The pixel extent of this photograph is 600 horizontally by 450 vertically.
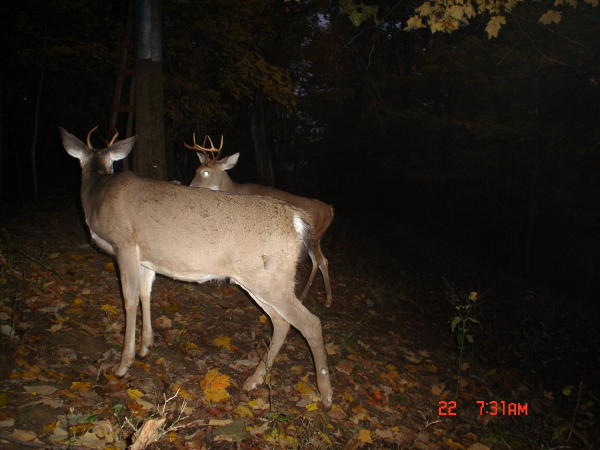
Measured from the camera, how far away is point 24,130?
24094 millimetres

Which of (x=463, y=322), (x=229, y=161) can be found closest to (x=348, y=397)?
(x=463, y=322)

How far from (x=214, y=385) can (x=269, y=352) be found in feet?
2.10

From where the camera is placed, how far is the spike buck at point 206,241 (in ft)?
12.2

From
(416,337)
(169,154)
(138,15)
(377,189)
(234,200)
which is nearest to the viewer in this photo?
(234,200)

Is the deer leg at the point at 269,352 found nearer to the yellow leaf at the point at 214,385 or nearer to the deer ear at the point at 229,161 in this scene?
the yellow leaf at the point at 214,385

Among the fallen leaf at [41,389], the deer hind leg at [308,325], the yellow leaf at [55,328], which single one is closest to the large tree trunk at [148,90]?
the yellow leaf at [55,328]

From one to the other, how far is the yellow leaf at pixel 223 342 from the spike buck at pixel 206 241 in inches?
29.1

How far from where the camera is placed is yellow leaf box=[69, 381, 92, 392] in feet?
10.8

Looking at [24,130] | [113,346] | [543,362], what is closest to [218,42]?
[113,346]

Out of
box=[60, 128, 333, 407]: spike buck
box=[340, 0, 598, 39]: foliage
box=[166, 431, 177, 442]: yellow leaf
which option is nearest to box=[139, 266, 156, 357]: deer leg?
box=[60, 128, 333, 407]: spike buck

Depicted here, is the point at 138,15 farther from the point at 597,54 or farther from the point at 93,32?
the point at 597,54

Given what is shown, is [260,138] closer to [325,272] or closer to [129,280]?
[325,272]

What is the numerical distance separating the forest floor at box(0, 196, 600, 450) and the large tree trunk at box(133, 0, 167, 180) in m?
1.68

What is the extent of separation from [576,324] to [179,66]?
40.9 ft
